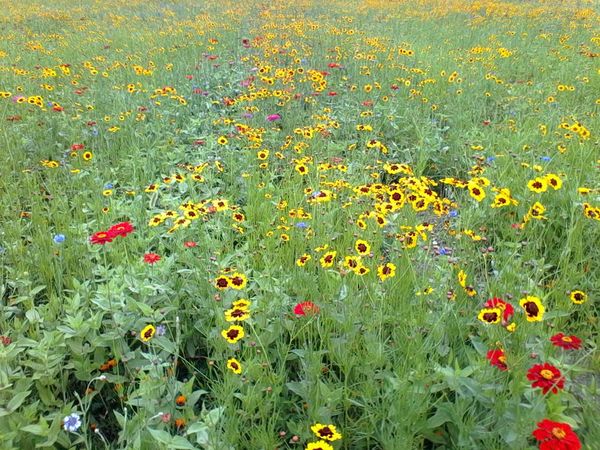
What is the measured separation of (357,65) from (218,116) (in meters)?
2.32

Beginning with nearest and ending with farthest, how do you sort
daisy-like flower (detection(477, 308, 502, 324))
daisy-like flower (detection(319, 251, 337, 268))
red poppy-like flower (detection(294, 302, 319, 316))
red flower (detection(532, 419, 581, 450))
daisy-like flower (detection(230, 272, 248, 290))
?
red flower (detection(532, 419, 581, 450)), daisy-like flower (detection(477, 308, 502, 324)), daisy-like flower (detection(230, 272, 248, 290)), red poppy-like flower (detection(294, 302, 319, 316)), daisy-like flower (detection(319, 251, 337, 268))

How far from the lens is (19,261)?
2316mm

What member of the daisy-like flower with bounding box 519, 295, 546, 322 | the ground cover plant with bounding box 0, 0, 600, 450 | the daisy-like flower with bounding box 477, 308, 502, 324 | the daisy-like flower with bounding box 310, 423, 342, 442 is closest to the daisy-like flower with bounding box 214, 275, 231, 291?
the ground cover plant with bounding box 0, 0, 600, 450

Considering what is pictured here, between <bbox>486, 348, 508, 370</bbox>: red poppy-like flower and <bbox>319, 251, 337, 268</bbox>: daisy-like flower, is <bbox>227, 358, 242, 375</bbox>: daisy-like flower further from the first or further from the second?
<bbox>486, 348, 508, 370</bbox>: red poppy-like flower

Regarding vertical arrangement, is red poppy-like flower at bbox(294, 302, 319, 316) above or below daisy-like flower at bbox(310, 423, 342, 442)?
above

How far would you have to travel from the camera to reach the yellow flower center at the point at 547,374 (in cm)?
119

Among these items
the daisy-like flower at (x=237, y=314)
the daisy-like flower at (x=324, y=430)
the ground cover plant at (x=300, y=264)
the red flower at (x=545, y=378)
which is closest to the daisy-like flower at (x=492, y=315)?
the ground cover plant at (x=300, y=264)

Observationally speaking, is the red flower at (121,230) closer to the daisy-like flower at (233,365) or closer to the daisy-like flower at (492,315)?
the daisy-like flower at (233,365)

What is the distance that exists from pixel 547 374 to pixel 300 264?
40.3 inches

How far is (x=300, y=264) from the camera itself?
1969 millimetres

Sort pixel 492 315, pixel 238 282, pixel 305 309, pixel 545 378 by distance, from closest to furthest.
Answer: pixel 545 378 → pixel 492 315 → pixel 238 282 → pixel 305 309

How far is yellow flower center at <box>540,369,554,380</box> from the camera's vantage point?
46.8 inches

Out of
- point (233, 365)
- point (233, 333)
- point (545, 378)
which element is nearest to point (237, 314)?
point (233, 333)

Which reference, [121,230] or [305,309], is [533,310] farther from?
[121,230]
